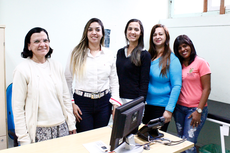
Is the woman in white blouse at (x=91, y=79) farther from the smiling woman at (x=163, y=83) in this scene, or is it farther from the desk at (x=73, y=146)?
the smiling woman at (x=163, y=83)

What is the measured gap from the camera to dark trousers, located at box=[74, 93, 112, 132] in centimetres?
199

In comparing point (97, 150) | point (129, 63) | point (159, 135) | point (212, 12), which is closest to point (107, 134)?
point (97, 150)

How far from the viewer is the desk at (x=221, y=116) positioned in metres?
2.27

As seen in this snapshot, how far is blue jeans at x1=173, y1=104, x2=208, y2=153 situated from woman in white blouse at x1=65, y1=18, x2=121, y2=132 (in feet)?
2.50

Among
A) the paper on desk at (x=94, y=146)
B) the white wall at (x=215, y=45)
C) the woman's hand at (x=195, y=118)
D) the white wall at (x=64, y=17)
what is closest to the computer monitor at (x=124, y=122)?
the paper on desk at (x=94, y=146)

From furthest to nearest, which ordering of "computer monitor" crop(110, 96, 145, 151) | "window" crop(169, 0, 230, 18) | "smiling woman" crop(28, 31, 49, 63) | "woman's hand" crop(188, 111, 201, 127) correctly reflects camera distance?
"window" crop(169, 0, 230, 18) → "woman's hand" crop(188, 111, 201, 127) → "smiling woman" crop(28, 31, 49, 63) → "computer monitor" crop(110, 96, 145, 151)

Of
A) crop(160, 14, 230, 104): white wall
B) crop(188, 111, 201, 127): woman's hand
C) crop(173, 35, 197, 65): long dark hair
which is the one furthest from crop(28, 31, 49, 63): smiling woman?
crop(160, 14, 230, 104): white wall

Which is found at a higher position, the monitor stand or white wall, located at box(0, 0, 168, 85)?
white wall, located at box(0, 0, 168, 85)

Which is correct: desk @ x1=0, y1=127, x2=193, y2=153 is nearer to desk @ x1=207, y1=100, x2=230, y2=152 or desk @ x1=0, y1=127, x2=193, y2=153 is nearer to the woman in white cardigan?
the woman in white cardigan

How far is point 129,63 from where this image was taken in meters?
2.23

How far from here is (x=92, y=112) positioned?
6.59 feet

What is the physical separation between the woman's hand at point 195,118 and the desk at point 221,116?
1.11ft

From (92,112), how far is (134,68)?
0.66 metres

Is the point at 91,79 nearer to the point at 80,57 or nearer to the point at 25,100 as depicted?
the point at 80,57
